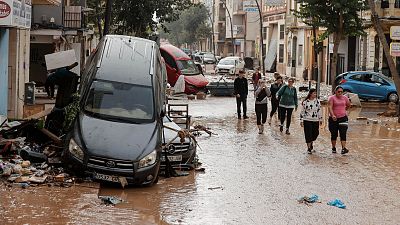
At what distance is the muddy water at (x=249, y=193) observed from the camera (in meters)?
11.5

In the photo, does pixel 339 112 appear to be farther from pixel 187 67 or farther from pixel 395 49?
pixel 187 67

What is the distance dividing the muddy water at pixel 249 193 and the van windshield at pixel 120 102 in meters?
1.33

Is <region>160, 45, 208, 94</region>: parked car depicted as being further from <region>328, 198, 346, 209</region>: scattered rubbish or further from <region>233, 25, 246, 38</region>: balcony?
<region>233, 25, 246, 38</region>: balcony

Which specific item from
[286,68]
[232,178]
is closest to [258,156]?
[232,178]

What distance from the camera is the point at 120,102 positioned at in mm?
14930

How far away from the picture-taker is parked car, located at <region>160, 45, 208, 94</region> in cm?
3990

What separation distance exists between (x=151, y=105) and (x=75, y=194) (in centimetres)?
303

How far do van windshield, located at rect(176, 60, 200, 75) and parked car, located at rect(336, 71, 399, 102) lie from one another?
827 cm

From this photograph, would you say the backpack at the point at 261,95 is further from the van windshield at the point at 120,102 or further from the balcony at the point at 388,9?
the balcony at the point at 388,9

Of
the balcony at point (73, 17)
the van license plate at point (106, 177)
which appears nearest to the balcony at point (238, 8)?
the balcony at point (73, 17)

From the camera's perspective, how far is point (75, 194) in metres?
12.6

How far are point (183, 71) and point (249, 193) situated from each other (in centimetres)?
2794

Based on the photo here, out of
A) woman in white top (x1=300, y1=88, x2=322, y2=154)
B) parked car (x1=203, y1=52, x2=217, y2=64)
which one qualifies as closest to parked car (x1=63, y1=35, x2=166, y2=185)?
woman in white top (x1=300, y1=88, x2=322, y2=154)

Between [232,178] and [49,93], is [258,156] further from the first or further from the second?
[49,93]
